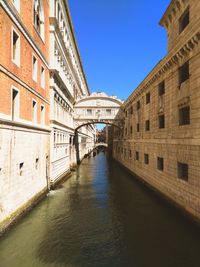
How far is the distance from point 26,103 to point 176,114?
27.7 feet

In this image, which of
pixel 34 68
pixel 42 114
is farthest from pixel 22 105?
pixel 42 114

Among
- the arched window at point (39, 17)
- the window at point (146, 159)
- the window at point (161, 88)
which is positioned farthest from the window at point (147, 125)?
the arched window at point (39, 17)

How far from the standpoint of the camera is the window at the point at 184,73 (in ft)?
36.2

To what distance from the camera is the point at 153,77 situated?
15.8m

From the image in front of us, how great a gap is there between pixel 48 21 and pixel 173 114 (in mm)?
11713

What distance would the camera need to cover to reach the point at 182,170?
444 inches

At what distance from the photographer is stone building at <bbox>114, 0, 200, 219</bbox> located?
9688 millimetres

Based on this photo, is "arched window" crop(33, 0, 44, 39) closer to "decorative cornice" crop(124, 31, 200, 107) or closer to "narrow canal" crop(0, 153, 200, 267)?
"decorative cornice" crop(124, 31, 200, 107)

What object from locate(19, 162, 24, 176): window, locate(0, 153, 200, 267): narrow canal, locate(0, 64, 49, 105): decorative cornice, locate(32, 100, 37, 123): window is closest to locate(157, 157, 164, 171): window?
locate(0, 153, 200, 267): narrow canal

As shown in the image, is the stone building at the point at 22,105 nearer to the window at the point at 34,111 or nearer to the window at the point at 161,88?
the window at the point at 34,111

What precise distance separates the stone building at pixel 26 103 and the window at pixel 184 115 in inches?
329

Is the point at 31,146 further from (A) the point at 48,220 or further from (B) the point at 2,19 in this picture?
(B) the point at 2,19

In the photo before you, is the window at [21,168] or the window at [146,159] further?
the window at [146,159]

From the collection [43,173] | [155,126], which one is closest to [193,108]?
[155,126]
